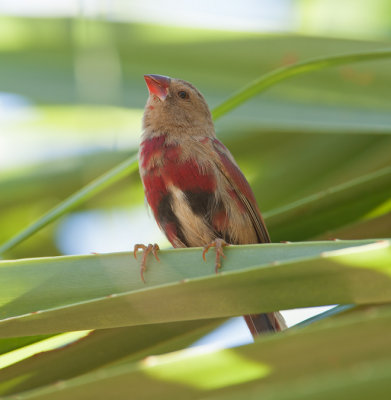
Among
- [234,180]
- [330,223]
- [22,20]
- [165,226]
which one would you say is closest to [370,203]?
[330,223]

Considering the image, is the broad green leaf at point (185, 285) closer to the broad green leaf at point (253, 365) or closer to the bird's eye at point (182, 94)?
the broad green leaf at point (253, 365)

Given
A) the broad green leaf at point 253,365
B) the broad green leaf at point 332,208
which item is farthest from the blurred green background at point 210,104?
the broad green leaf at point 253,365

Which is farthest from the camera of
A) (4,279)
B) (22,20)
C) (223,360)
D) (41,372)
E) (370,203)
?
(22,20)

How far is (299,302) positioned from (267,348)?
44 cm

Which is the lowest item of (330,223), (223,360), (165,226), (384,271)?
(223,360)

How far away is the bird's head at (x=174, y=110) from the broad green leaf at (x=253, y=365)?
2.59 meters

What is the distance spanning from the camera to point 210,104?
347 centimetres

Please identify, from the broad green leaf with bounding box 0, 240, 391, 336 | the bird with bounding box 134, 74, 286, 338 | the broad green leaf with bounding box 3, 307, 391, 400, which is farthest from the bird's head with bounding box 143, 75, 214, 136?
the broad green leaf with bounding box 3, 307, 391, 400

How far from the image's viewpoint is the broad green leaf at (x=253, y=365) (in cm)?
123

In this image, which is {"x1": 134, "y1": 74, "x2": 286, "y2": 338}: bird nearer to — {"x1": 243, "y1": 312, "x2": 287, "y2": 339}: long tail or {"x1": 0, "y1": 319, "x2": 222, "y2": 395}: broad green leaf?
{"x1": 243, "y1": 312, "x2": 287, "y2": 339}: long tail

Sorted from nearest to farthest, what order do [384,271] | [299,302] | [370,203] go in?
[384,271] → [299,302] → [370,203]

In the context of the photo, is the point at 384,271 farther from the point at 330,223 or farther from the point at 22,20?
the point at 22,20

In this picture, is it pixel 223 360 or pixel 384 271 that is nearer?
pixel 223 360

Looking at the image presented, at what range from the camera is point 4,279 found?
73.3 inches
